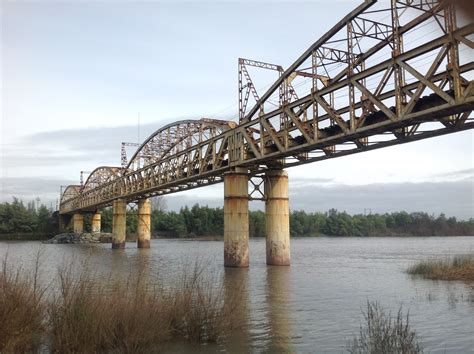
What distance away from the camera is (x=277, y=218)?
37094mm

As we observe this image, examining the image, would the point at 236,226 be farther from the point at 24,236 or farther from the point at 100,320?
the point at 24,236

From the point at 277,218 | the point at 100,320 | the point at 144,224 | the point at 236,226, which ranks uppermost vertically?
the point at 277,218

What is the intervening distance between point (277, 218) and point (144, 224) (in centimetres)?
4840

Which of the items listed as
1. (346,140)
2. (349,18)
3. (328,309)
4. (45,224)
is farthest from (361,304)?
(45,224)

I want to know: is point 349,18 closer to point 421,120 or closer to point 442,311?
point 421,120

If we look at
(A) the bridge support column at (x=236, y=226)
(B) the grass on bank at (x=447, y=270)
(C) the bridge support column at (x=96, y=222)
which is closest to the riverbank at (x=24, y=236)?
(C) the bridge support column at (x=96, y=222)

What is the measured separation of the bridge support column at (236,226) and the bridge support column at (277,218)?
2.31 m

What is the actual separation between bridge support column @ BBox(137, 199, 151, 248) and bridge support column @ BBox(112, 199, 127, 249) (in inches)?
133

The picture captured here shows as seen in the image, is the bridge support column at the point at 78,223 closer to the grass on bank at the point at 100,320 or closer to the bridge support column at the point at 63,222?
the bridge support column at the point at 63,222

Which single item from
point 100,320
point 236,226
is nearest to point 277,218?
point 236,226

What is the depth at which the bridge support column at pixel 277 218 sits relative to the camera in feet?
122

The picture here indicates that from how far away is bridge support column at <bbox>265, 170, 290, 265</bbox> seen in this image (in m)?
37.1

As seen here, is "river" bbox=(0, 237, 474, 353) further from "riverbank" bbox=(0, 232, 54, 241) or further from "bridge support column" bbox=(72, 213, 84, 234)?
"riverbank" bbox=(0, 232, 54, 241)

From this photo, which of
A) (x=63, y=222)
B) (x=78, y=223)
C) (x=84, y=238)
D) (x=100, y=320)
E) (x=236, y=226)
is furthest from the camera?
(x=63, y=222)
